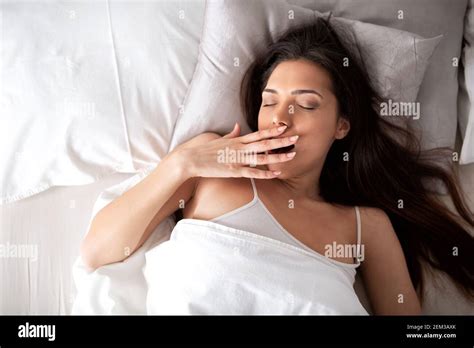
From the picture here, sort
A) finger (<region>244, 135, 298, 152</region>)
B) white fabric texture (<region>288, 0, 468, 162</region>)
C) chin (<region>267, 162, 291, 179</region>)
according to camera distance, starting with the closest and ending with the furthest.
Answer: finger (<region>244, 135, 298, 152</region>) < chin (<region>267, 162, 291, 179</region>) < white fabric texture (<region>288, 0, 468, 162</region>)

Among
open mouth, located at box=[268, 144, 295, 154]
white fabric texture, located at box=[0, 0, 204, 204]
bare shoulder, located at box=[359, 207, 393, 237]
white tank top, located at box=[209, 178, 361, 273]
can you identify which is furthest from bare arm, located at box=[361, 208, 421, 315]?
Answer: white fabric texture, located at box=[0, 0, 204, 204]

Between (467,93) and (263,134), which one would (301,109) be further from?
(467,93)

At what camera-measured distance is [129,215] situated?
1.20 m

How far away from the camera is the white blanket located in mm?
1166

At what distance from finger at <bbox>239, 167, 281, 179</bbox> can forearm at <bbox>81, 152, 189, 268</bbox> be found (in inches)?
4.4

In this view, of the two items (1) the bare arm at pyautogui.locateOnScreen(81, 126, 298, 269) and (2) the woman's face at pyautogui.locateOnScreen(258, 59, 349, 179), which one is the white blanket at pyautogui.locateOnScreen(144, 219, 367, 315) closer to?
(1) the bare arm at pyautogui.locateOnScreen(81, 126, 298, 269)

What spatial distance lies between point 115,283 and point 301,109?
0.50m

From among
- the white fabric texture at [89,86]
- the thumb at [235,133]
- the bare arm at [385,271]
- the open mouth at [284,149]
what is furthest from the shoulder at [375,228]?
the white fabric texture at [89,86]

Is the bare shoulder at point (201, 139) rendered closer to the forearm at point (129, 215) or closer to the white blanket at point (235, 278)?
the forearm at point (129, 215)

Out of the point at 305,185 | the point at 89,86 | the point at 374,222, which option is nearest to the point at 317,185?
the point at 305,185

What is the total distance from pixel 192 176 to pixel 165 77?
10.1 inches

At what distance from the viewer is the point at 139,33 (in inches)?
52.2

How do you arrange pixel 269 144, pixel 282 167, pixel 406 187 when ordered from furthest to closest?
pixel 406 187 → pixel 282 167 → pixel 269 144

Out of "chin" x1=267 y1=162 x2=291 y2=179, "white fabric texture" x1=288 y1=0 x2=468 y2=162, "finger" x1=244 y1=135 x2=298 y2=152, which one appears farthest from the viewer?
"white fabric texture" x1=288 y1=0 x2=468 y2=162
